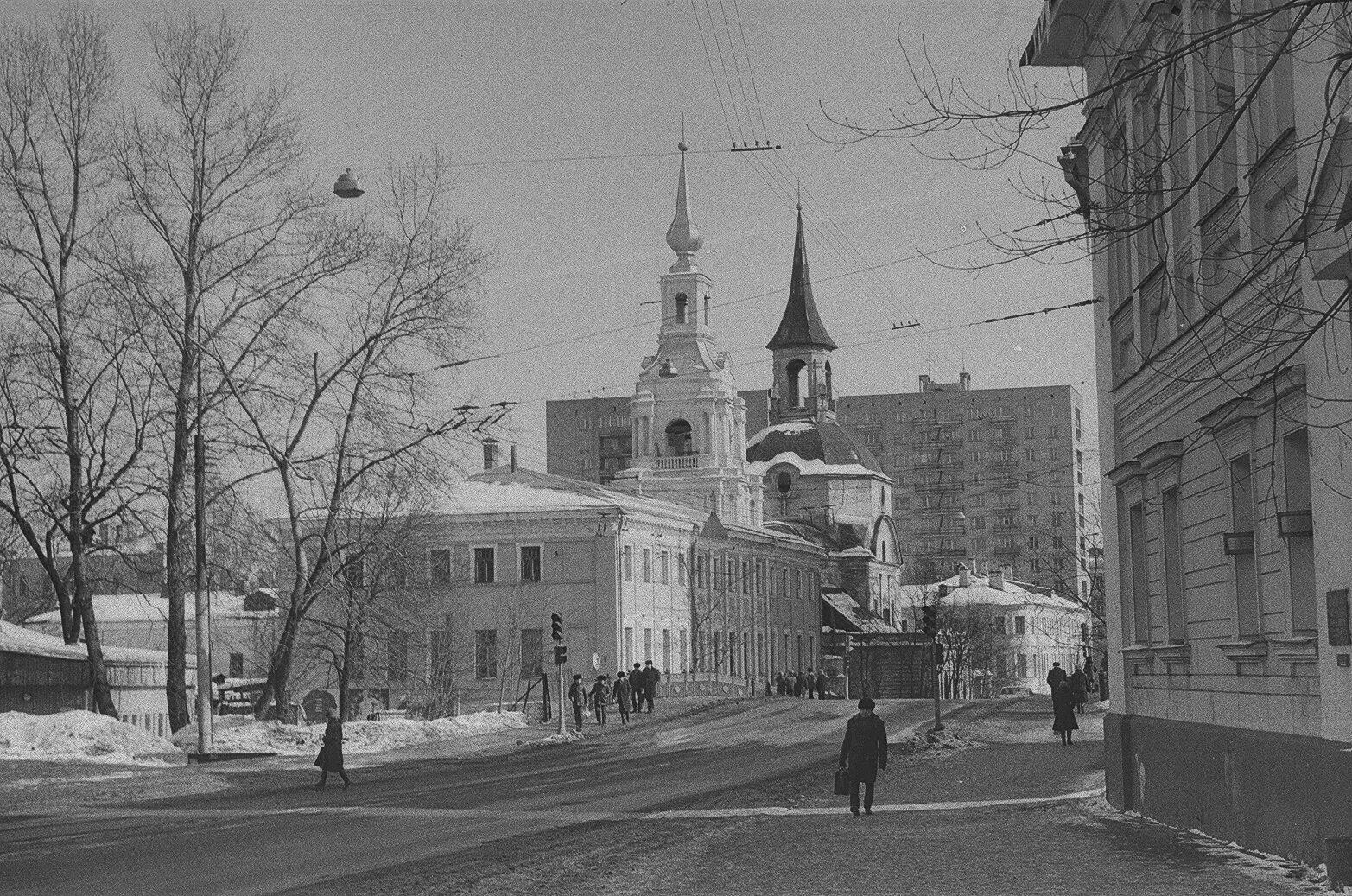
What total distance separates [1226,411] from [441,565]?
6377 cm

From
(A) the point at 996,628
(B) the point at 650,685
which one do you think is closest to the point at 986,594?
(A) the point at 996,628

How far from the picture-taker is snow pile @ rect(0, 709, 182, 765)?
34969 millimetres

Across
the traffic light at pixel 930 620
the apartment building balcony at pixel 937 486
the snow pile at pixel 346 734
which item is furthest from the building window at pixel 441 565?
the apartment building balcony at pixel 937 486

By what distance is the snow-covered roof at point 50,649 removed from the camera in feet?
135

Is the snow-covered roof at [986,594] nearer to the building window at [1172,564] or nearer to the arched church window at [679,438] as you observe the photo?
the arched church window at [679,438]

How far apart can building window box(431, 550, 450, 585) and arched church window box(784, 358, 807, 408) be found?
7374cm

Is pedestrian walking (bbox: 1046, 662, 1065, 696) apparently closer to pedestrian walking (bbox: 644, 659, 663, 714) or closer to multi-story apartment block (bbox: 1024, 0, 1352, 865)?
pedestrian walking (bbox: 644, 659, 663, 714)

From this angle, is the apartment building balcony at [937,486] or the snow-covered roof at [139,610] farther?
the apartment building balcony at [937,486]

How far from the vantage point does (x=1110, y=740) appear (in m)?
21.8

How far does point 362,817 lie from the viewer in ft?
77.4

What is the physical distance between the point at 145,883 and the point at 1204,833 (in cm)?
924

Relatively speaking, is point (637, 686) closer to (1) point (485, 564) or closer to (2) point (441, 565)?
(2) point (441, 565)

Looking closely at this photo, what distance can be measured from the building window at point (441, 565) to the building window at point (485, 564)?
1712mm

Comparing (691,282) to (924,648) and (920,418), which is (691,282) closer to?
(924,648)
